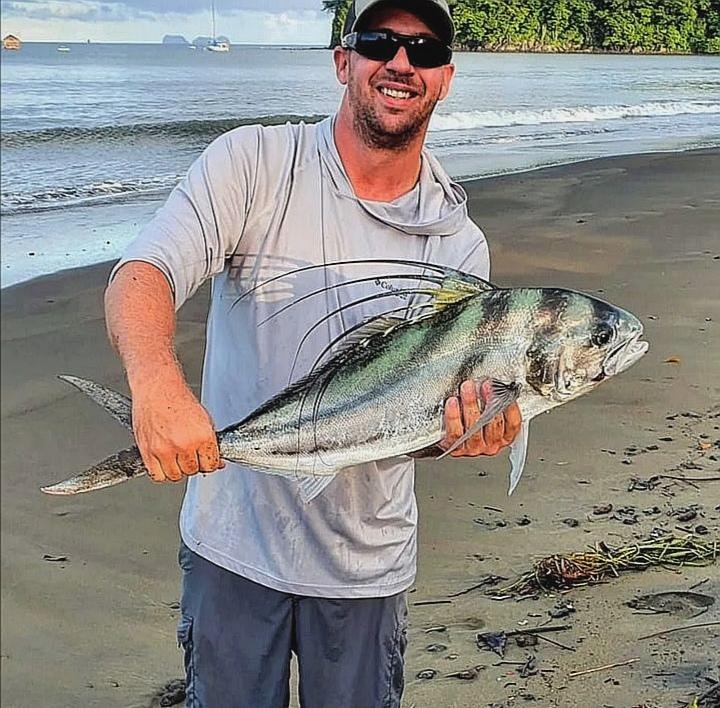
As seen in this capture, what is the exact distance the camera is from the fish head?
2.20 m

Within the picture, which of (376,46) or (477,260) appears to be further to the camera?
(477,260)

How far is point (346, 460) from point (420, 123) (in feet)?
2.91

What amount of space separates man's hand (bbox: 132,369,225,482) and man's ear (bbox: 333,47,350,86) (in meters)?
1.17

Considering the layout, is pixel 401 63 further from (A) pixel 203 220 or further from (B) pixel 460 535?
(B) pixel 460 535

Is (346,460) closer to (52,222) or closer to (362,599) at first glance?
(362,599)

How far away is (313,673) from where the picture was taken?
8.76ft

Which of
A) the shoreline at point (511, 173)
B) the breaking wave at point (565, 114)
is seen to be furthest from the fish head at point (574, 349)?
the breaking wave at point (565, 114)

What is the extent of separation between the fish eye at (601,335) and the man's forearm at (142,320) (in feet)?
2.93

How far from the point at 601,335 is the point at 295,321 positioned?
757mm

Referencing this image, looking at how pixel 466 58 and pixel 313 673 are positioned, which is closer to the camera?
pixel 313 673

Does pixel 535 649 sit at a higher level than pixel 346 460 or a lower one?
lower

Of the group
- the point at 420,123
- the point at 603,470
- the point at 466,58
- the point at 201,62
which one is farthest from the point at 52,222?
the point at 466,58

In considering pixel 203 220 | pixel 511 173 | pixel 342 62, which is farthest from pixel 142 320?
pixel 511 173

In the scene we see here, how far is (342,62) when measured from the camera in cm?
274
